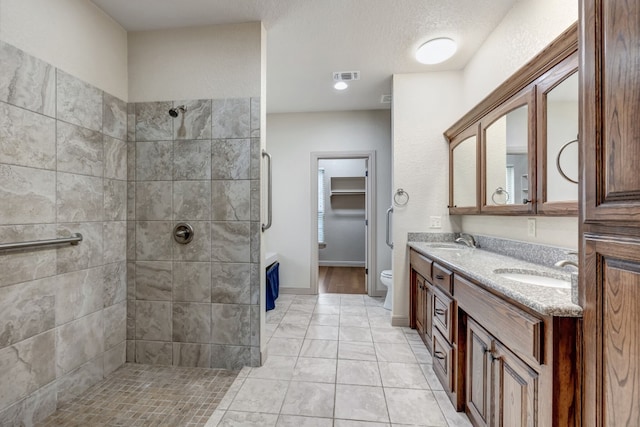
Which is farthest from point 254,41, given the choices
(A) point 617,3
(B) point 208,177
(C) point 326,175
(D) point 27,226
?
(C) point 326,175

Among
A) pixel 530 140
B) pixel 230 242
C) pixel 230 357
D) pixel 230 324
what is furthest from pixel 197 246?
pixel 530 140

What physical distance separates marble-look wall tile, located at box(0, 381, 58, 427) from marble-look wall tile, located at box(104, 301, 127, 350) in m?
0.38

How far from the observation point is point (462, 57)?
2.48 m

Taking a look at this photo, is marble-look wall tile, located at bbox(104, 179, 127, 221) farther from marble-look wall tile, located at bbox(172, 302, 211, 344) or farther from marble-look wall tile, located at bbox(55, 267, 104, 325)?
marble-look wall tile, located at bbox(172, 302, 211, 344)

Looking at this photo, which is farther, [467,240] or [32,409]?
[467,240]

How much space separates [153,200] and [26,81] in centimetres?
91

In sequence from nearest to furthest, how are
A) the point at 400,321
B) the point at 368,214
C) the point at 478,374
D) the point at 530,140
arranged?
the point at 478,374, the point at 530,140, the point at 400,321, the point at 368,214

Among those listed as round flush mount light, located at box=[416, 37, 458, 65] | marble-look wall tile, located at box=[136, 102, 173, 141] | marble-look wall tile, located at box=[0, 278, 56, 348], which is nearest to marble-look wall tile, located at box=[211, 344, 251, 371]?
marble-look wall tile, located at box=[0, 278, 56, 348]

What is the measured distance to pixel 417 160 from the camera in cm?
274

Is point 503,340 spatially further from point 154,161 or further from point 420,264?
point 154,161

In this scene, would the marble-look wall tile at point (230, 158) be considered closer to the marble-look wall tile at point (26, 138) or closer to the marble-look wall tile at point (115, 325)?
the marble-look wall tile at point (26, 138)

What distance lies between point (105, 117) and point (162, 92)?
423 millimetres

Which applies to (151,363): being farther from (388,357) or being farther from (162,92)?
(162,92)

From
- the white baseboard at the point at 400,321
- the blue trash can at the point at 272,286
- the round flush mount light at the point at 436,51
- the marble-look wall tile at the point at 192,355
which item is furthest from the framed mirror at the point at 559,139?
the blue trash can at the point at 272,286
